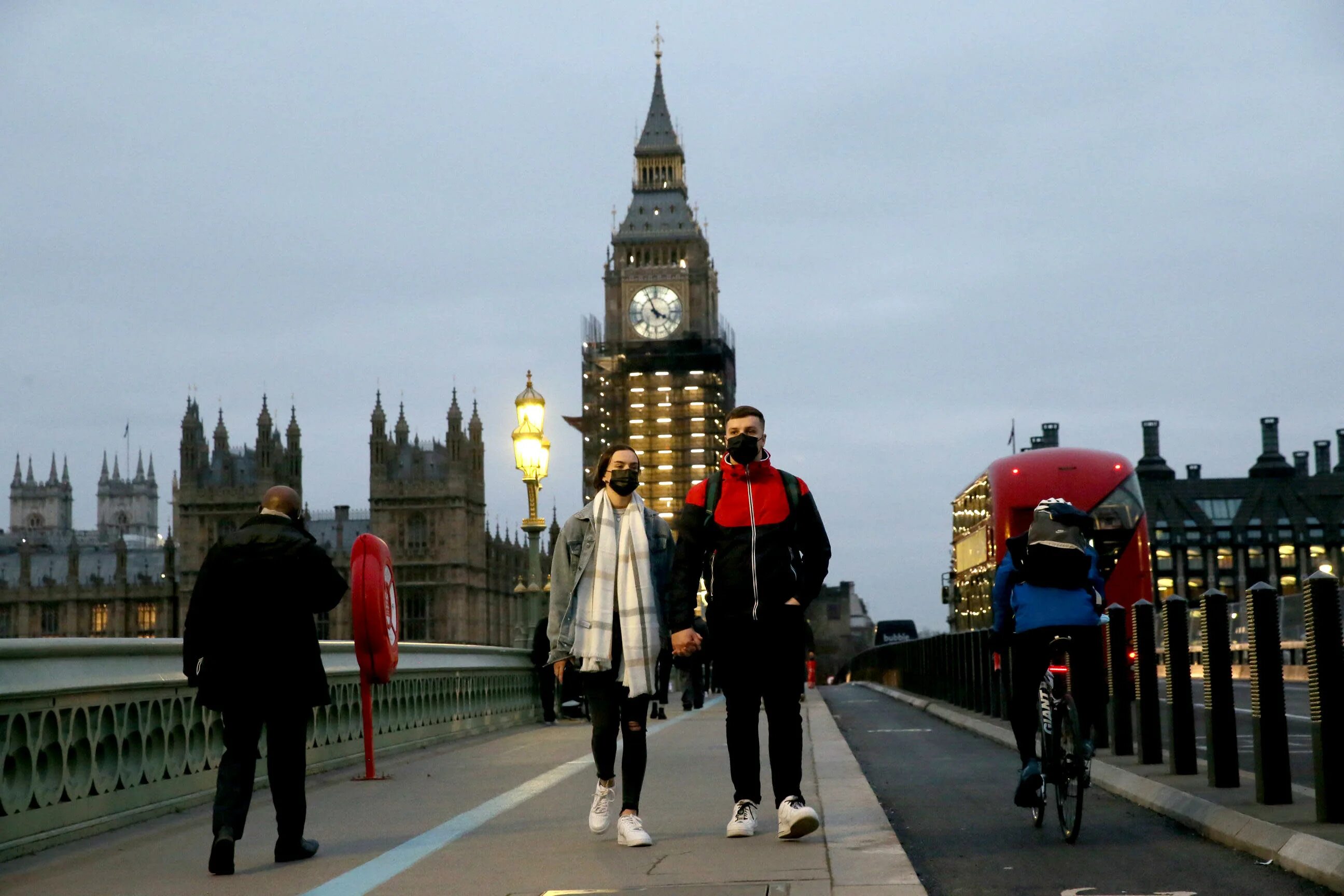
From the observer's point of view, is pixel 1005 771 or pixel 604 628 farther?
pixel 1005 771

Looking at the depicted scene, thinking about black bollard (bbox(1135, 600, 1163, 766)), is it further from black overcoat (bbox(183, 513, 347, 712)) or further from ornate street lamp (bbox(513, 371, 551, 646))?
ornate street lamp (bbox(513, 371, 551, 646))

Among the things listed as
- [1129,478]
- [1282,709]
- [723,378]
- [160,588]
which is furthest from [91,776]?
[723,378]

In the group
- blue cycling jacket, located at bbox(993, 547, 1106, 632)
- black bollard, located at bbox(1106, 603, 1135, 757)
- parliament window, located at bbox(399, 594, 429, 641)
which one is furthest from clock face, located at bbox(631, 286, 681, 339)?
blue cycling jacket, located at bbox(993, 547, 1106, 632)

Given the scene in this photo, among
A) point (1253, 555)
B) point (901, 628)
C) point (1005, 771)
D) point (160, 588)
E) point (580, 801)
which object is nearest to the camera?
point (580, 801)

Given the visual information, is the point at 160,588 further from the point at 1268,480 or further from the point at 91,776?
the point at 91,776

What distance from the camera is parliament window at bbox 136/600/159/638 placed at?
385ft

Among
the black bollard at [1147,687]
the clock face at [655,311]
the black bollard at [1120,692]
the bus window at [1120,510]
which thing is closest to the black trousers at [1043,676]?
the black bollard at [1147,687]

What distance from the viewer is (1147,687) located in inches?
411

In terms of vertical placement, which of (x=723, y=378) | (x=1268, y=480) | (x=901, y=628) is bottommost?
(x=901, y=628)

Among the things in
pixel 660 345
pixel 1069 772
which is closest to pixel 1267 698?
pixel 1069 772

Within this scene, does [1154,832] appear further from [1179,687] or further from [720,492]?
[720,492]

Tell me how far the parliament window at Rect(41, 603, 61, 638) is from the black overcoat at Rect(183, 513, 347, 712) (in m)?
119

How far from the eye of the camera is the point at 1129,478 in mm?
23016

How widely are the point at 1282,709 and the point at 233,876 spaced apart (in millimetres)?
4546
